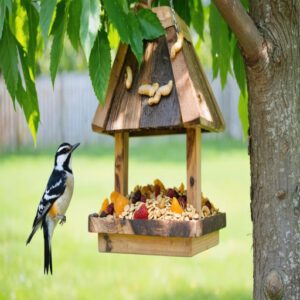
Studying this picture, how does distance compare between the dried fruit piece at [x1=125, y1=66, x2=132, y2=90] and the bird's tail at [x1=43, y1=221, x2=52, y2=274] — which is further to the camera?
the bird's tail at [x1=43, y1=221, x2=52, y2=274]

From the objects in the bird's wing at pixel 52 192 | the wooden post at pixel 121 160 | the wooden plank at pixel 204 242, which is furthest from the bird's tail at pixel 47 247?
the wooden plank at pixel 204 242

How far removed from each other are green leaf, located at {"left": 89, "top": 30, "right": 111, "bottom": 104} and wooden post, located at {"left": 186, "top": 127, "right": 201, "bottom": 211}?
0.59m

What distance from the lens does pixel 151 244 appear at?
2.73 meters

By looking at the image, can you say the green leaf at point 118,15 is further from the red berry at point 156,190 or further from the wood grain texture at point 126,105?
the red berry at point 156,190

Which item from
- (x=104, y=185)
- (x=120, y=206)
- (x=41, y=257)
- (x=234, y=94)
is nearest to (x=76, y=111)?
(x=234, y=94)

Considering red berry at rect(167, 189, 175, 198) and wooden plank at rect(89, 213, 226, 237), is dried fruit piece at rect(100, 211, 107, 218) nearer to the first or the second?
wooden plank at rect(89, 213, 226, 237)

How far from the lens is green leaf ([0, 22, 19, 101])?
2580 millimetres

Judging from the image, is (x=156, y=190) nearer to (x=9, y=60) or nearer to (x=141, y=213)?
(x=141, y=213)

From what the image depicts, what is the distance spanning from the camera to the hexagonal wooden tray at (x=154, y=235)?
8.61ft

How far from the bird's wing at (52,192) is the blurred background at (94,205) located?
0.93 m

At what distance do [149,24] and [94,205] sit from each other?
6.90 meters

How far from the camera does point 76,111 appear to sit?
17156 mm

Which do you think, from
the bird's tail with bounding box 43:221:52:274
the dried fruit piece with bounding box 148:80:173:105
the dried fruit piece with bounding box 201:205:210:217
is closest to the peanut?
the dried fruit piece with bounding box 148:80:173:105

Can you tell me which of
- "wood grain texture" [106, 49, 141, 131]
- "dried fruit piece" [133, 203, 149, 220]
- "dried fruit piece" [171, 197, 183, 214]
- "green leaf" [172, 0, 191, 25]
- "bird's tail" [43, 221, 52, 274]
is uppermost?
"green leaf" [172, 0, 191, 25]
